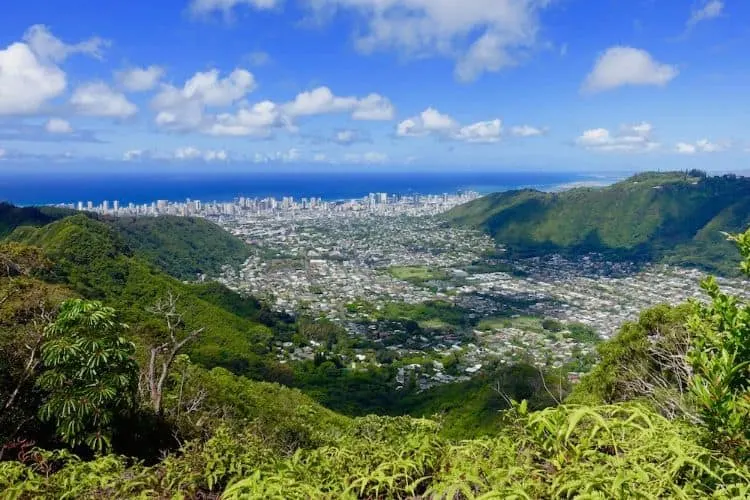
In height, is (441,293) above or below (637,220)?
below

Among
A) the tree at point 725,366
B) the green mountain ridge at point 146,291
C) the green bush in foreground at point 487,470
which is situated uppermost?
the tree at point 725,366

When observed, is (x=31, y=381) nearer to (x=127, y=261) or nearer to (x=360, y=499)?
(x=360, y=499)

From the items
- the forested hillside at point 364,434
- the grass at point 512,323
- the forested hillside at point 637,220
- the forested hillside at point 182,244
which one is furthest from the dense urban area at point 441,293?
the forested hillside at point 364,434

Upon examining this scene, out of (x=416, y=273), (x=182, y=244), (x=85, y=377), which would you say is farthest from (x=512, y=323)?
(x=182, y=244)

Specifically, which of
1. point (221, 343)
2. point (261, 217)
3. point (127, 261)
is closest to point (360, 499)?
point (221, 343)

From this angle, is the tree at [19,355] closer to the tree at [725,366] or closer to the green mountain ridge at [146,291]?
the tree at [725,366]

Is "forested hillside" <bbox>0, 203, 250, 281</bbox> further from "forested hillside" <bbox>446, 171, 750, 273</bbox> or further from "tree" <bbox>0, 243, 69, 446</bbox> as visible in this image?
"tree" <bbox>0, 243, 69, 446</bbox>

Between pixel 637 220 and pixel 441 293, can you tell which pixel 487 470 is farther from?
pixel 637 220
